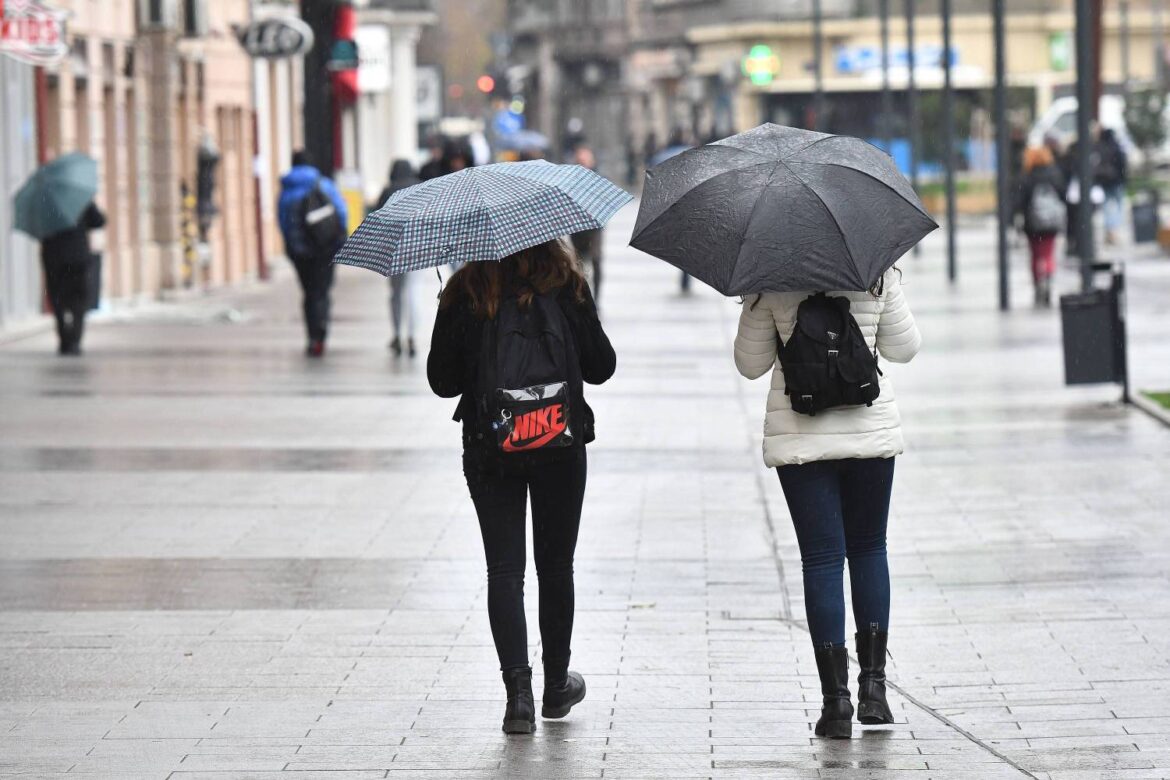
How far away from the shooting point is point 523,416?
22.4ft

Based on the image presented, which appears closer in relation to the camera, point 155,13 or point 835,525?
point 835,525

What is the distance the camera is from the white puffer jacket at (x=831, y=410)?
684cm

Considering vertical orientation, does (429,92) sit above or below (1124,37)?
below

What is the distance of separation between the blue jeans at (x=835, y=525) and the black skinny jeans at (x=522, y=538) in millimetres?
643

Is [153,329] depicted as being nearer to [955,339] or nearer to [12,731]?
[955,339]

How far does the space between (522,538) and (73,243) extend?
44.9 feet

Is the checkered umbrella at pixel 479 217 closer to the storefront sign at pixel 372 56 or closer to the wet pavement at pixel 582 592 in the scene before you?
the wet pavement at pixel 582 592

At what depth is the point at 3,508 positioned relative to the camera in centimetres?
1158

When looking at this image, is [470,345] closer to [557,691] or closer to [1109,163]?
[557,691]

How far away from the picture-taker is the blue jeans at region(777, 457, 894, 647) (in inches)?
272

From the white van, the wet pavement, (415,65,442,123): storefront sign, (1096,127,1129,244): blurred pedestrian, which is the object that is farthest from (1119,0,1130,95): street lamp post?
the wet pavement

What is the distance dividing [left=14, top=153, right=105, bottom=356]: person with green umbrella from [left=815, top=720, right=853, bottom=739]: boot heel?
13966 mm

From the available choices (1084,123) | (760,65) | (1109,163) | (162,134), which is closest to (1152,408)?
(1084,123)

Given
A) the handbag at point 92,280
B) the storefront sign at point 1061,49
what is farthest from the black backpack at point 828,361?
the storefront sign at point 1061,49
